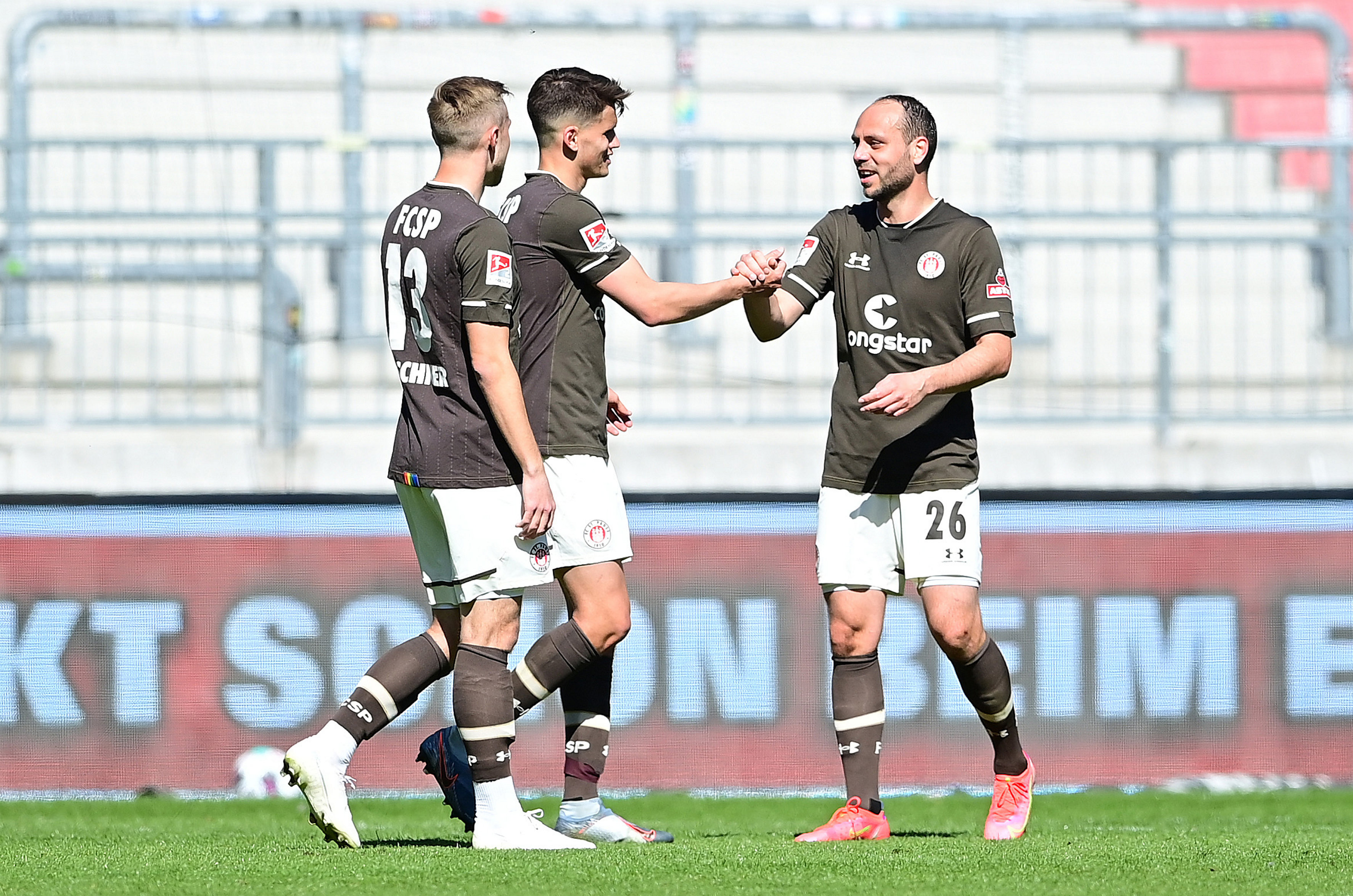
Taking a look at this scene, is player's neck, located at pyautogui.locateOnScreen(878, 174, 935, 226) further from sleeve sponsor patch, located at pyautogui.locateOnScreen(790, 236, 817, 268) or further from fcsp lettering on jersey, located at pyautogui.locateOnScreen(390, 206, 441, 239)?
fcsp lettering on jersey, located at pyautogui.locateOnScreen(390, 206, 441, 239)

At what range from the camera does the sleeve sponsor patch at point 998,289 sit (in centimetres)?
484

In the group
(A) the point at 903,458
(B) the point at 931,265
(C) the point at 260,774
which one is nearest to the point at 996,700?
(A) the point at 903,458

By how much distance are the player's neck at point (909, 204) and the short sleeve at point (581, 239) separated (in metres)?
0.86

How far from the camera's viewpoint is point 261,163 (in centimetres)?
848

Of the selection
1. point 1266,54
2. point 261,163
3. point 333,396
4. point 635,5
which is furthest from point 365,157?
point 1266,54

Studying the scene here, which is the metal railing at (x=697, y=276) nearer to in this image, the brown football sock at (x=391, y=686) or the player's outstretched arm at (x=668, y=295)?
the brown football sock at (x=391, y=686)

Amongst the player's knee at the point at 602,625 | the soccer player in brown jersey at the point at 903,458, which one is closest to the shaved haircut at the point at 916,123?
the soccer player in brown jersey at the point at 903,458

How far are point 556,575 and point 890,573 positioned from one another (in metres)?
0.96

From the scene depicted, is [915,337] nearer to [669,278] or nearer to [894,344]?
[894,344]

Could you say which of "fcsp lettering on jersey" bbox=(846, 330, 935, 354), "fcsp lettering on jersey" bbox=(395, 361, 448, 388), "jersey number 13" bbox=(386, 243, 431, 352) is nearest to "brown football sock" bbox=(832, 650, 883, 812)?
"fcsp lettering on jersey" bbox=(846, 330, 935, 354)

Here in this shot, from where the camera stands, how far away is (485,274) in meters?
4.33

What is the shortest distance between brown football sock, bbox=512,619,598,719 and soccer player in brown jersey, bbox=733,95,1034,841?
751mm

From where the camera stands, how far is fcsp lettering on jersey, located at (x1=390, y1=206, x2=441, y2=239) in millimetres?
4418

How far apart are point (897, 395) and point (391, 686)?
5.14 ft
